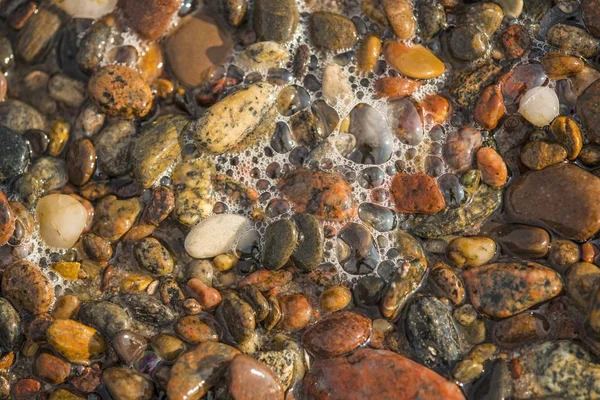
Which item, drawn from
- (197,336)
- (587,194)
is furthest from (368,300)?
(587,194)

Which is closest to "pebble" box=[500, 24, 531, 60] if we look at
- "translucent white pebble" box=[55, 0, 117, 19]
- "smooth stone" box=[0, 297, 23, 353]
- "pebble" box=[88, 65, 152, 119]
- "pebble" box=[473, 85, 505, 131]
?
"pebble" box=[473, 85, 505, 131]

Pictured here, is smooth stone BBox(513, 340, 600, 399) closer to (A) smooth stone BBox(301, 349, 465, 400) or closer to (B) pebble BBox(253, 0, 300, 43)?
(A) smooth stone BBox(301, 349, 465, 400)

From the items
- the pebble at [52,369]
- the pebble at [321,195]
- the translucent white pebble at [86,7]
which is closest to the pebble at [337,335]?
the pebble at [321,195]

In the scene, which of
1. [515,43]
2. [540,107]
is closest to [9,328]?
[540,107]

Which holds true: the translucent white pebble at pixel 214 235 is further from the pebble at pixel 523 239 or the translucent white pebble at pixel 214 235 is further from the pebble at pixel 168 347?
the pebble at pixel 523 239

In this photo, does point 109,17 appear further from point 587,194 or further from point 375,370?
point 587,194
